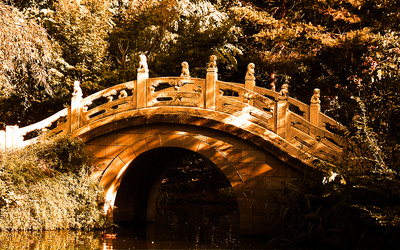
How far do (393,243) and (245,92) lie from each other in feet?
13.3

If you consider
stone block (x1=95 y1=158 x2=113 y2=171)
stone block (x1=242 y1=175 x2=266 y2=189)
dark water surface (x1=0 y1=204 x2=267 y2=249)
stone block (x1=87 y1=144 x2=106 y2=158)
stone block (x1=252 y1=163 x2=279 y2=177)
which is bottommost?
dark water surface (x1=0 y1=204 x2=267 y2=249)

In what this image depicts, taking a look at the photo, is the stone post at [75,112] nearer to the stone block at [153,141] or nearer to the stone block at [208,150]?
the stone block at [153,141]

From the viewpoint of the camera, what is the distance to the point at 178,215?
15.1 m

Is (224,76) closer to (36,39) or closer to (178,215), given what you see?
(178,215)

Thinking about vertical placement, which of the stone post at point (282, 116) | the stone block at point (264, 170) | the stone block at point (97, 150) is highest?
the stone post at point (282, 116)

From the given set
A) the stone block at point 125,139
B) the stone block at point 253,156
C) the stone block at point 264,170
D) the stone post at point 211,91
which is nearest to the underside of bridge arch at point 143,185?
the stone block at point 125,139

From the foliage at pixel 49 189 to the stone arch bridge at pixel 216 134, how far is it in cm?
57

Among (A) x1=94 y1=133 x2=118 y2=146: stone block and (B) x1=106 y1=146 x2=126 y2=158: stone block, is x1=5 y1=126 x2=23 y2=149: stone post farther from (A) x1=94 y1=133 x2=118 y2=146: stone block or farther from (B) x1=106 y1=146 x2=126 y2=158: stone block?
(B) x1=106 y1=146 x2=126 y2=158: stone block

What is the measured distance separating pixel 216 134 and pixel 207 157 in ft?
1.71

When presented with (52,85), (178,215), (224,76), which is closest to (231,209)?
(178,215)

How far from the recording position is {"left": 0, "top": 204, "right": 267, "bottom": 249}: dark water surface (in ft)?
30.6

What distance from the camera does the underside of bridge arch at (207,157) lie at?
10570mm

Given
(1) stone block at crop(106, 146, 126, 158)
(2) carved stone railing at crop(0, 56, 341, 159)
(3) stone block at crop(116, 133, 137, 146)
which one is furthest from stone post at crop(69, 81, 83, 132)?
(3) stone block at crop(116, 133, 137, 146)

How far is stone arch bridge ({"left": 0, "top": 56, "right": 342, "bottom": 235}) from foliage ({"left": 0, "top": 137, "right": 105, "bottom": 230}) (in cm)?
57
